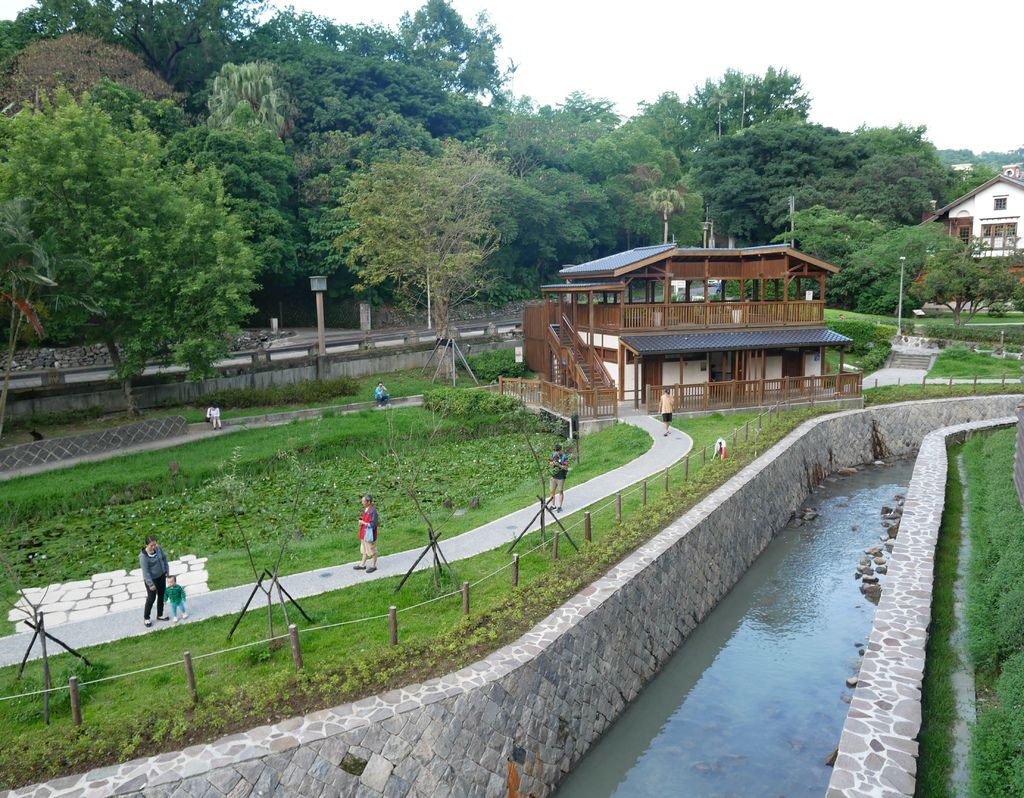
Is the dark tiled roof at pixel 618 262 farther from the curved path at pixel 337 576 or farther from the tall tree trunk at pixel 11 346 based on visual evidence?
the tall tree trunk at pixel 11 346

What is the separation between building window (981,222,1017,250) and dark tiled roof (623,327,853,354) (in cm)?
3384

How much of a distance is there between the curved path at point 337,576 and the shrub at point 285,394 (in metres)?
16.2

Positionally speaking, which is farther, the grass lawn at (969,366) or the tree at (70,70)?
the tree at (70,70)

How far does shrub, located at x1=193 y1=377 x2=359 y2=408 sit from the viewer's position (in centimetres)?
3173

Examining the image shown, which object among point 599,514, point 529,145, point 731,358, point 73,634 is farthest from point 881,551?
point 529,145

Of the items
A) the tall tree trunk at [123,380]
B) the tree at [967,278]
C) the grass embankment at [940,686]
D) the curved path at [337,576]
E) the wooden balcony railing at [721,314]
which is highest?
the tree at [967,278]

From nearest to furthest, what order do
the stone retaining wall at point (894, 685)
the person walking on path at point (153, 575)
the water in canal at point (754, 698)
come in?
the stone retaining wall at point (894, 685) → the water in canal at point (754, 698) → the person walking on path at point (153, 575)

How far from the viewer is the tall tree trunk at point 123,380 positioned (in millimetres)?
27197

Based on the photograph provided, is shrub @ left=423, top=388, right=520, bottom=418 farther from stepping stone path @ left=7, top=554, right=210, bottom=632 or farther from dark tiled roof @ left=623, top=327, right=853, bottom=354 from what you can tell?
stepping stone path @ left=7, top=554, right=210, bottom=632

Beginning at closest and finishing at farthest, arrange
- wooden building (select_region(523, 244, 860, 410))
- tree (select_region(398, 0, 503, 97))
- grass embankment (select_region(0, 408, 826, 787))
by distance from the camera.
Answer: grass embankment (select_region(0, 408, 826, 787))
wooden building (select_region(523, 244, 860, 410))
tree (select_region(398, 0, 503, 97))

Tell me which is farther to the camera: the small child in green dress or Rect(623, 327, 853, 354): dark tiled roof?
Rect(623, 327, 853, 354): dark tiled roof

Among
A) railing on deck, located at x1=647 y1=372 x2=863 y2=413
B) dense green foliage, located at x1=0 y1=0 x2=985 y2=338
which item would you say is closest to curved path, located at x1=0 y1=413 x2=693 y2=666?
railing on deck, located at x1=647 y1=372 x2=863 y2=413

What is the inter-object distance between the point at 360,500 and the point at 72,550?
730cm

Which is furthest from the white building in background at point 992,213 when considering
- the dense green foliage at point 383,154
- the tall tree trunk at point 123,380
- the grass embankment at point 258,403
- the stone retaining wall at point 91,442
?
the tall tree trunk at point 123,380
